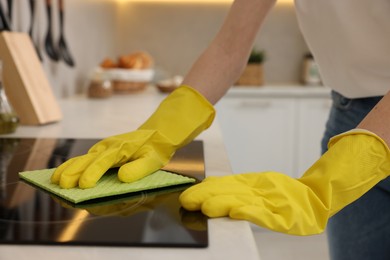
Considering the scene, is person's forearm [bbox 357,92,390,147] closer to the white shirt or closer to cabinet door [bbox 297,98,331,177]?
the white shirt

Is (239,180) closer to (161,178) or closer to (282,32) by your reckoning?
(161,178)

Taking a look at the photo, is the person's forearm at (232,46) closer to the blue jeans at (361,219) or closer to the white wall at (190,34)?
the blue jeans at (361,219)

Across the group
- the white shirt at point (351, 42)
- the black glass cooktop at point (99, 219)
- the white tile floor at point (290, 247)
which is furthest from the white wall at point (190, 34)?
the black glass cooktop at point (99, 219)

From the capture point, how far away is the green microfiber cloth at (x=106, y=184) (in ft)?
2.41

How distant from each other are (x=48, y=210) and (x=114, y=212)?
0.27 feet

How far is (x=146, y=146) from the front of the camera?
911 mm

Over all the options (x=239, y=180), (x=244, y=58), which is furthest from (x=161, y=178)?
(x=244, y=58)

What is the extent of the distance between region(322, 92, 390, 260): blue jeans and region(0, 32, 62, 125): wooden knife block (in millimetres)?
737

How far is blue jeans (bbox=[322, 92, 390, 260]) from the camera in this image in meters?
1.10

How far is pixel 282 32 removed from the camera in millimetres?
3283

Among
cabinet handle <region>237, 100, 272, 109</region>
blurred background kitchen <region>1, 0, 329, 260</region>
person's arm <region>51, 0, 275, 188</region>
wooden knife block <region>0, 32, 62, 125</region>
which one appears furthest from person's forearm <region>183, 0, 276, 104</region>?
cabinet handle <region>237, 100, 272, 109</region>

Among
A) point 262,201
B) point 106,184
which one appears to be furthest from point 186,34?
point 262,201

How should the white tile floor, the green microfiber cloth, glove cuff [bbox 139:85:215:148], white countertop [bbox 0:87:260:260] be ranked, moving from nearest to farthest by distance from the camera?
1. white countertop [bbox 0:87:260:260]
2. the green microfiber cloth
3. glove cuff [bbox 139:85:215:148]
4. the white tile floor

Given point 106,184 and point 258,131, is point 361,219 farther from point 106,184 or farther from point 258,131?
point 258,131
